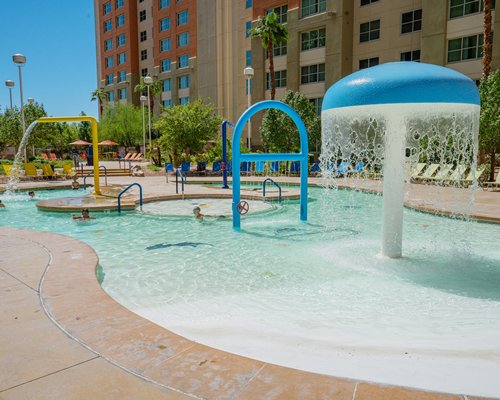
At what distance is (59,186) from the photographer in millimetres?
20672

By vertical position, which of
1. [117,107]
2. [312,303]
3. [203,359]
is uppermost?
[117,107]

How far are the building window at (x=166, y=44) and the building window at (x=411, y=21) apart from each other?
113ft

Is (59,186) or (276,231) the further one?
(59,186)

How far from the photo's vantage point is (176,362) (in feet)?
10.6

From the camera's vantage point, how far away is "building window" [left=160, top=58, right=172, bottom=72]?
190 feet

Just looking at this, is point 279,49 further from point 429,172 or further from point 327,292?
point 327,292

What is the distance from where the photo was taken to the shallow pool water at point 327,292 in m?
4.03

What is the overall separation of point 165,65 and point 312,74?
94.3ft

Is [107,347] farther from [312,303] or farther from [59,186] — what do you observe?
[59,186]

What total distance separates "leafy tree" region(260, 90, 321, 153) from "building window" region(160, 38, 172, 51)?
31.4 metres

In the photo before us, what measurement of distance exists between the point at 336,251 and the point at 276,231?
2.40 m

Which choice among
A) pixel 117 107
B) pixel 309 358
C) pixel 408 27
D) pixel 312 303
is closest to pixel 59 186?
pixel 312 303

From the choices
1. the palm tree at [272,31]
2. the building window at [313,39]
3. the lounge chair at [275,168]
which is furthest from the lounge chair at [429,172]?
the building window at [313,39]

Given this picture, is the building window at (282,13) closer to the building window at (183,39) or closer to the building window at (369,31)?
the building window at (369,31)
